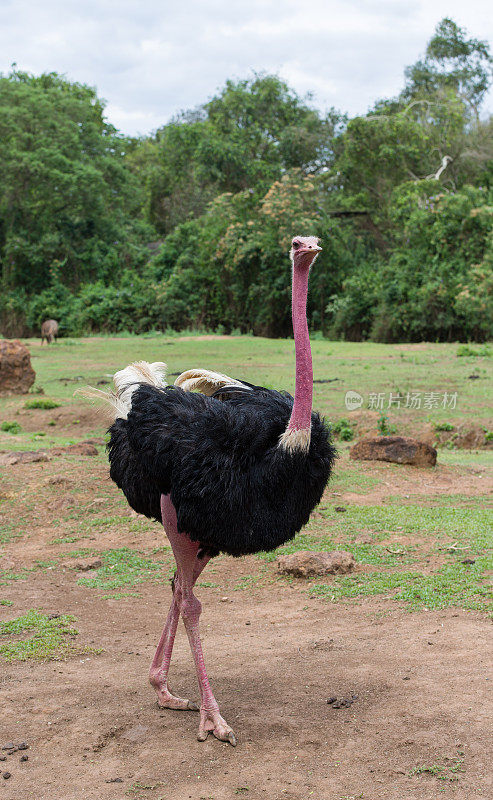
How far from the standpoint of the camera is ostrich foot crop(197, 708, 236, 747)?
3.45 metres

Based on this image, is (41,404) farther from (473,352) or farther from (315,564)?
(473,352)

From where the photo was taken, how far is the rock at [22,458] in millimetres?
8078

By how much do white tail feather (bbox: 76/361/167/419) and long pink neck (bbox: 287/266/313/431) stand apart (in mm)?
959

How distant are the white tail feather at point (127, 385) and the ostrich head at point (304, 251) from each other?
1043mm

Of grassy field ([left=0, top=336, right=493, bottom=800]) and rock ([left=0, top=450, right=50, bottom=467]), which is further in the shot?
rock ([left=0, top=450, right=50, bottom=467])

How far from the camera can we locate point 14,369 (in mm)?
13719

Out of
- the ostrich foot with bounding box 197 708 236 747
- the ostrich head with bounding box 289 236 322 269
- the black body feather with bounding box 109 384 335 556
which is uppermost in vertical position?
the ostrich head with bounding box 289 236 322 269

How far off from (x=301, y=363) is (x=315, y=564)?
7.84 feet

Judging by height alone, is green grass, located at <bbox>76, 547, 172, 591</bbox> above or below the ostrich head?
below

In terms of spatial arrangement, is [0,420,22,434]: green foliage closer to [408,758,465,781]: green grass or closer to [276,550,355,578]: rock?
[276,550,355,578]: rock

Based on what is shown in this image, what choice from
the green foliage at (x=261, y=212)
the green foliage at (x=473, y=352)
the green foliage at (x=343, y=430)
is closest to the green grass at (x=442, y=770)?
the green foliage at (x=343, y=430)

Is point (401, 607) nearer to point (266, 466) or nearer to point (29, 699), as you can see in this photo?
point (266, 466)
